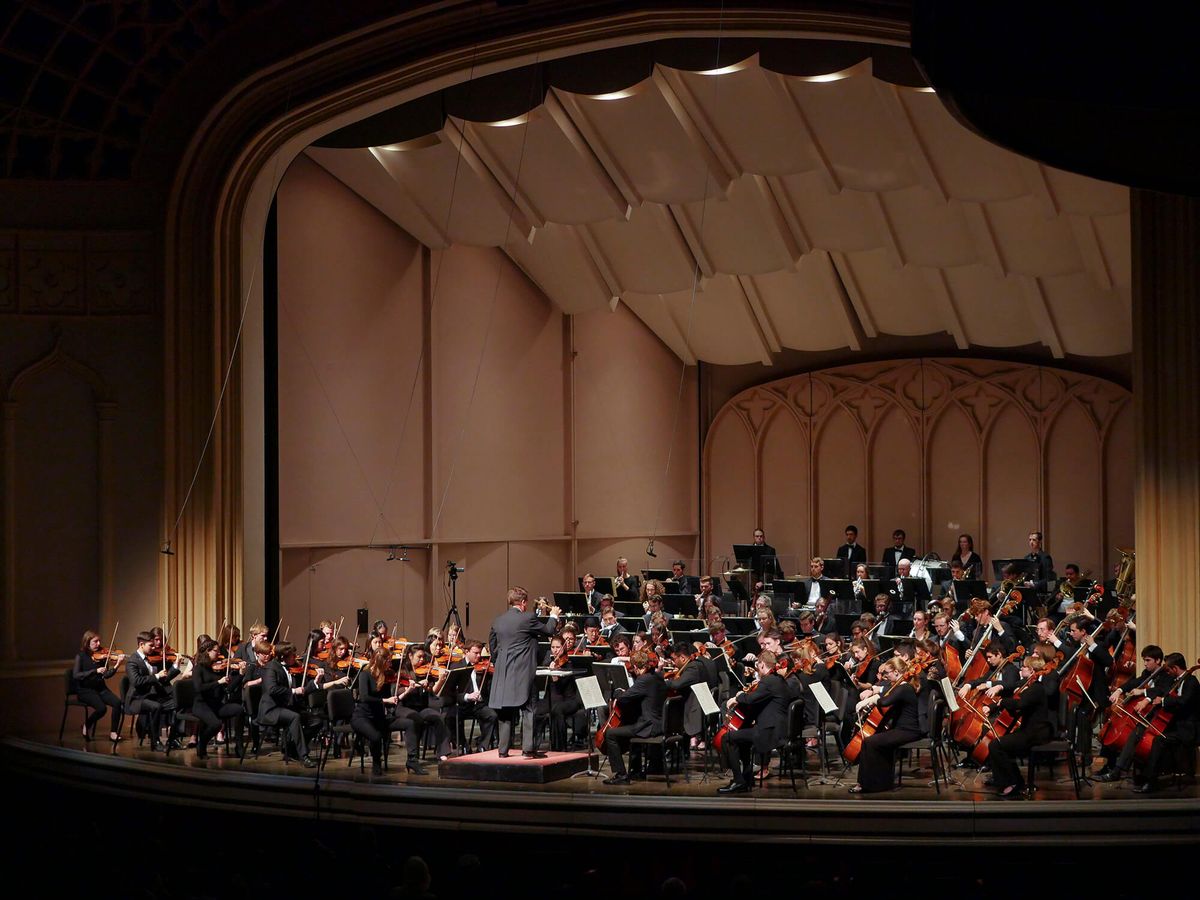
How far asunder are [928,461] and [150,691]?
11.4 meters

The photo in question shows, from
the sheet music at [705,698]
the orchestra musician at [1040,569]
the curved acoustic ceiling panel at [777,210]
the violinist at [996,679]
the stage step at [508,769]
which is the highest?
the curved acoustic ceiling panel at [777,210]

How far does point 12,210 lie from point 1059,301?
37.5ft

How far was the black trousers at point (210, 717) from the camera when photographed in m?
10.9

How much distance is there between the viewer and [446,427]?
669 inches

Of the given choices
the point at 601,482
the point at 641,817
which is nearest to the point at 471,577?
the point at 601,482

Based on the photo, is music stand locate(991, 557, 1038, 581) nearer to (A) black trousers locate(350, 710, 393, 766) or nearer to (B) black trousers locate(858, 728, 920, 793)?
(B) black trousers locate(858, 728, 920, 793)

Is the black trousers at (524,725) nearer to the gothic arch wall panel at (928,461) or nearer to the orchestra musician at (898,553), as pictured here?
the orchestra musician at (898,553)

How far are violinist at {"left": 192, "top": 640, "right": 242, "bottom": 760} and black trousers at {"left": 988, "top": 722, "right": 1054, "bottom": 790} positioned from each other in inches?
216

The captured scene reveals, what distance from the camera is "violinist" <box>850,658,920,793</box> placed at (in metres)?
9.43

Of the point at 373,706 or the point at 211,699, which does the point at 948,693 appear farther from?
the point at 211,699

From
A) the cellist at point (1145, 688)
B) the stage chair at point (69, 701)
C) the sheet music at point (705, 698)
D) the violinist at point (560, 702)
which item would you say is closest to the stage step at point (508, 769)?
the violinist at point (560, 702)

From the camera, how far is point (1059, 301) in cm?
1719

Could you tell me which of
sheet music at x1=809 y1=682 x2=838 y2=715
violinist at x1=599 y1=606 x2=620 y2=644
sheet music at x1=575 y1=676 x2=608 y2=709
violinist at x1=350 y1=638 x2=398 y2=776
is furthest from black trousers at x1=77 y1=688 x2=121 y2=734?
sheet music at x1=809 y1=682 x2=838 y2=715

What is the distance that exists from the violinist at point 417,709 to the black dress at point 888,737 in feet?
9.90
